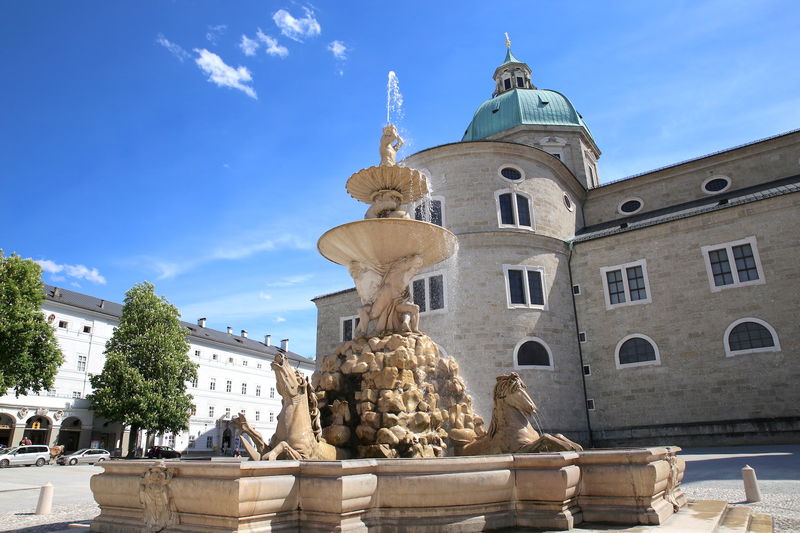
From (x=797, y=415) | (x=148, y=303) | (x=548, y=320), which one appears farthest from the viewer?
(x=148, y=303)

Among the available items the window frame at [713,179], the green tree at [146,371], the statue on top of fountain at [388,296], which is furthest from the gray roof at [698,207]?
the green tree at [146,371]

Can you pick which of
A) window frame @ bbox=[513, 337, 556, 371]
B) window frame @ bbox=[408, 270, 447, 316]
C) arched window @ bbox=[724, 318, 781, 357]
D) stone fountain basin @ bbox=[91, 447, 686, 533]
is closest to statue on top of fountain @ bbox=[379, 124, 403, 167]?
stone fountain basin @ bbox=[91, 447, 686, 533]

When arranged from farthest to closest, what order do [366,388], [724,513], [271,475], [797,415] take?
[797,415] → [366,388] → [724,513] → [271,475]

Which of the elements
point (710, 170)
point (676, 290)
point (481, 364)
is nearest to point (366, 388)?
point (481, 364)

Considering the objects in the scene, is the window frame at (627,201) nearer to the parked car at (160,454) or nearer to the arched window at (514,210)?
the arched window at (514,210)

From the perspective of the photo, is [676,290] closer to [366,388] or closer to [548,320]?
[548,320]

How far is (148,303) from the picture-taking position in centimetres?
3116

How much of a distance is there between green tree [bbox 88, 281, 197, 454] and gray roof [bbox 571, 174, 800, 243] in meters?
24.3

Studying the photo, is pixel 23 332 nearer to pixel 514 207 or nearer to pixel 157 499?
pixel 157 499

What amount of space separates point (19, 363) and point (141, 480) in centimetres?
2302

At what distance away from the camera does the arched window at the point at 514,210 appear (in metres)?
25.3

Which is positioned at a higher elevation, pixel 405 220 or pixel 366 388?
pixel 405 220

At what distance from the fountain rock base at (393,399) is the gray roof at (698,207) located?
18212 millimetres

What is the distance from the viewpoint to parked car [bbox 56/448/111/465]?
88.1 feet
